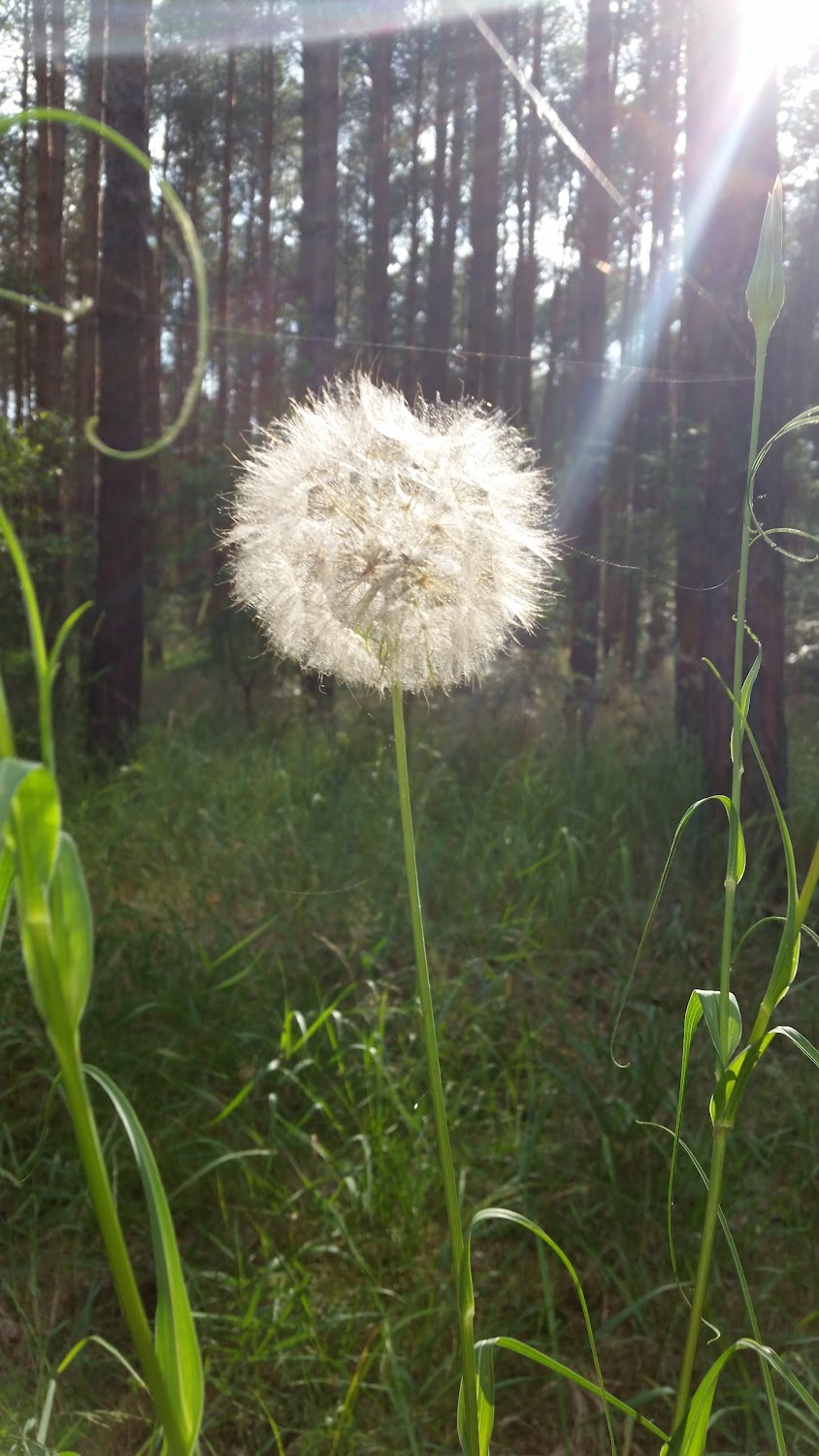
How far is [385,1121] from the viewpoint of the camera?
3.11 meters

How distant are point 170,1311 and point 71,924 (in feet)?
0.86

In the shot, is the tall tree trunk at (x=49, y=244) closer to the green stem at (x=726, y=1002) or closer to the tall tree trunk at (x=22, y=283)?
the tall tree trunk at (x=22, y=283)

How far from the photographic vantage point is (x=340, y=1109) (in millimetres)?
3195

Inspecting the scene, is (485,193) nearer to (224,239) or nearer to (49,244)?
(49,244)

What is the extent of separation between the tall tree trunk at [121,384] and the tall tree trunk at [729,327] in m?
3.94

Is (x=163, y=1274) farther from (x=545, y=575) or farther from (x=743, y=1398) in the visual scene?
(x=743, y=1398)

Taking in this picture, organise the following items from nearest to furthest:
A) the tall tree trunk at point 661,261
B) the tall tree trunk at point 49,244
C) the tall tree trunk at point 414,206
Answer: the tall tree trunk at point 49,244
the tall tree trunk at point 661,261
the tall tree trunk at point 414,206

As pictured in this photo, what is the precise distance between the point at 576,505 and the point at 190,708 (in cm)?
456

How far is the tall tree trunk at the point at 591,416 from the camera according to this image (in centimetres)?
Result: 1111

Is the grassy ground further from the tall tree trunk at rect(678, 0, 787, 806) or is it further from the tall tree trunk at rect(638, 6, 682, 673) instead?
the tall tree trunk at rect(638, 6, 682, 673)

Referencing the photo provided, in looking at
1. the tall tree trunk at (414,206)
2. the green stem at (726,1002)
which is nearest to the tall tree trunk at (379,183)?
the tall tree trunk at (414,206)

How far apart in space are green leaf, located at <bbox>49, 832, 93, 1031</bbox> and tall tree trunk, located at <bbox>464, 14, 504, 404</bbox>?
46.3 feet

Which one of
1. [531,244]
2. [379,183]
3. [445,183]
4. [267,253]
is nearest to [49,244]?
[379,183]

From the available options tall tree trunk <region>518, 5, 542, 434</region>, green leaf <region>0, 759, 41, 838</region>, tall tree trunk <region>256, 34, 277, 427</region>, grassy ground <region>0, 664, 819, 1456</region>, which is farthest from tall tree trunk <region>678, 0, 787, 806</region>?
tall tree trunk <region>518, 5, 542, 434</region>
